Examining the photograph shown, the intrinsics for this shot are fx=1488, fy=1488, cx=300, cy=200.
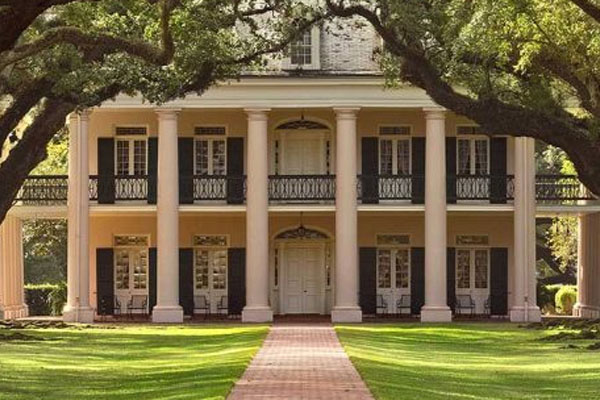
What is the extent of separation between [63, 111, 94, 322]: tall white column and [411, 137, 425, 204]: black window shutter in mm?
9620

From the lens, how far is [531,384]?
68.4 ft

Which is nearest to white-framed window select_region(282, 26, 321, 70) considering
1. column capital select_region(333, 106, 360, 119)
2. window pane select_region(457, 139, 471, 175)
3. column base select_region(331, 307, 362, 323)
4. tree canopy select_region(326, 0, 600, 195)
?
column capital select_region(333, 106, 360, 119)

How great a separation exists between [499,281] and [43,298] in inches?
657

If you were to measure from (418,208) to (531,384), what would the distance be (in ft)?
73.7

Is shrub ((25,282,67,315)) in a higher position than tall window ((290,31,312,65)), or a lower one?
lower

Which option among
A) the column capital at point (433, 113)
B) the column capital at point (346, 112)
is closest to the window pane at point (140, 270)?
the column capital at point (346, 112)

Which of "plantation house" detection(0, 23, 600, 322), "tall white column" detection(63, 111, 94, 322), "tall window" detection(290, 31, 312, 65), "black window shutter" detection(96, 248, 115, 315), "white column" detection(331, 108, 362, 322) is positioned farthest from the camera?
"black window shutter" detection(96, 248, 115, 315)

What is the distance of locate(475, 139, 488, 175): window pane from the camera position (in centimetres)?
4503

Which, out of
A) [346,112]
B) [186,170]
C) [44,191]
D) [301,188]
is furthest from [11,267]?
[346,112]

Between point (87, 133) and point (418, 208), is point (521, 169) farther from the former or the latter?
point (87, 133)

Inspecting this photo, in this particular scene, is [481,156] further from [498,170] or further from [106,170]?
[106,170]

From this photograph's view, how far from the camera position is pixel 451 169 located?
44.8 m

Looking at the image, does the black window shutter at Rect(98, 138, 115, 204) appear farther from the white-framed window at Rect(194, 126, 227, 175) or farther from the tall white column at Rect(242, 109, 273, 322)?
the tall white column at Rect(242, 109, 273, 322)

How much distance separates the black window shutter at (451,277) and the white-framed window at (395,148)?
116 inches
